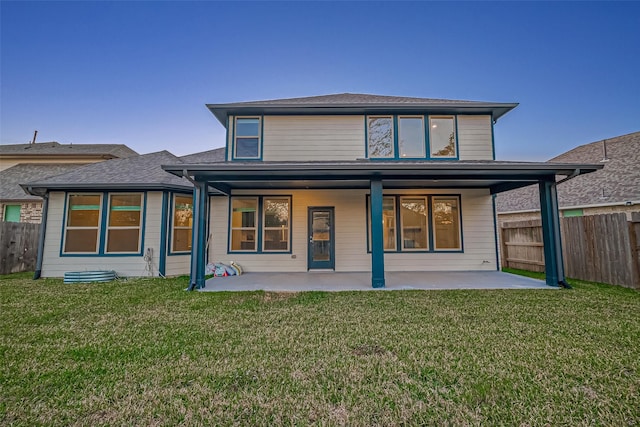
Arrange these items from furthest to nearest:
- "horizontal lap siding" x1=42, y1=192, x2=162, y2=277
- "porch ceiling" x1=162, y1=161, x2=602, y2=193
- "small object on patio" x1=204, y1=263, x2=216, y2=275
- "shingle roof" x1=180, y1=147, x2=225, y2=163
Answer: "shingle roof" x1=180, y1=147, x2=225, y2=163
"small object on patio" x1=204, y1=263, x2=216, y2=275
"horizontal lap siding" x1=42, y1=192, x2=162, y2=277
"porch ceiling" x1=162, y1=161, x2=602, y2=193

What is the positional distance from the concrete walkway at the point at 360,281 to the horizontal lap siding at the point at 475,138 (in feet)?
12.0

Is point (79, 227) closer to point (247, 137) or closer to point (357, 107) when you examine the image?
point (247, 137)

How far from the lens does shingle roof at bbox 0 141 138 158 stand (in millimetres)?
15633

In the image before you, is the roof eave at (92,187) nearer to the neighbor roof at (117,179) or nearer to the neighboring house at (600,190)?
the neighbor roof at (117,179)

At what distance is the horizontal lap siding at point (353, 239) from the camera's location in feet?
28.1

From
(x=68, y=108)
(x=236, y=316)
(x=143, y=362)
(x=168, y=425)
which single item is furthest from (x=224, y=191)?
(x=68, y=108)

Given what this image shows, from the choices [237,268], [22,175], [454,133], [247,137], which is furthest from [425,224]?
[22,175]

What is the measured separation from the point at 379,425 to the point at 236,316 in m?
2.98

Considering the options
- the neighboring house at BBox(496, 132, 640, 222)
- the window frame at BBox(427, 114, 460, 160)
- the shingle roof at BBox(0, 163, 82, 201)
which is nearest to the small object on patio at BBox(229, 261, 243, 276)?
the window frame at BBox(427, 114, 460, 160)

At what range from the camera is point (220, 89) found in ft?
41.0

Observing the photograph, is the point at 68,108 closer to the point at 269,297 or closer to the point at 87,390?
the point at 269,297

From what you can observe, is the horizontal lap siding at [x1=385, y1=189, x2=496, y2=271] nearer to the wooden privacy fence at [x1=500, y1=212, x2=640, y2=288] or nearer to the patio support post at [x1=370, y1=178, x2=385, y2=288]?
the wooden privacy fence at [x1=500, y1=212, x2=640, y2=288]

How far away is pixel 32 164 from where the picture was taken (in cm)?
1565

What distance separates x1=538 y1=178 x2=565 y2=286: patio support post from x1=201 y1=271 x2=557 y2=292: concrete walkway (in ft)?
1.12
